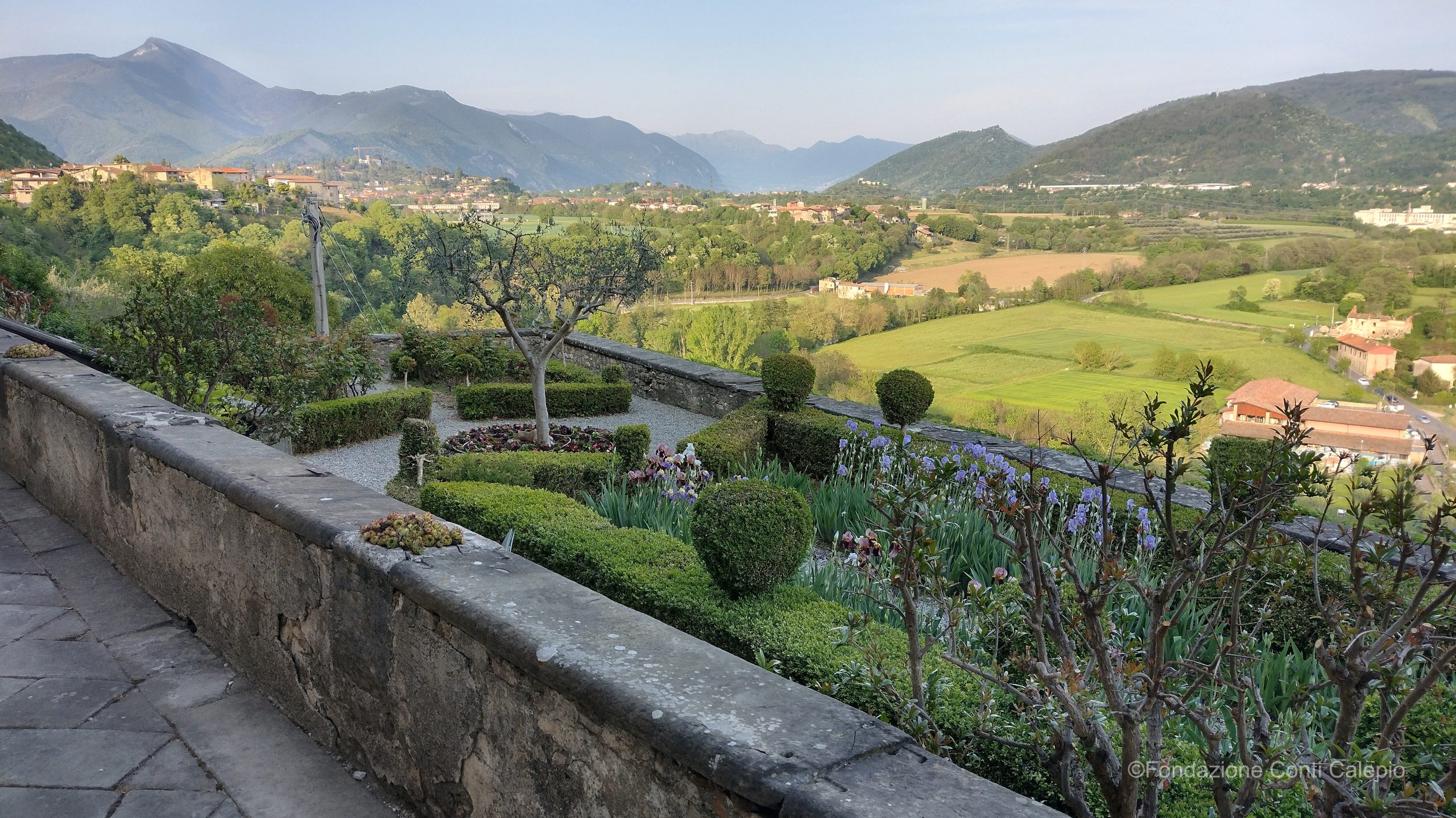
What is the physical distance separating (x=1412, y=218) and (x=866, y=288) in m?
23.8

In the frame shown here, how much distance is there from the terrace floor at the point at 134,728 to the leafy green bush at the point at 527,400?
7.38 metres

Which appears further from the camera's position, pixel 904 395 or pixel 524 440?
pixel 524 440

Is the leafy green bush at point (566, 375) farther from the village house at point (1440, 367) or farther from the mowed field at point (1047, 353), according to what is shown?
the village house at point (1440, 367)

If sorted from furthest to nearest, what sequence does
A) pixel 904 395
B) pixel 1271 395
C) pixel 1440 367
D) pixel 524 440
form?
pixel 1440 367 < pixel 1271 395 < pixel 524 440 < pixel 904 395

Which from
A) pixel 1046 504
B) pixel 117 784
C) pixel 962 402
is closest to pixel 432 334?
pixel 1046 504

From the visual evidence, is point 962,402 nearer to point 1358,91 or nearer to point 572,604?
point 572,604

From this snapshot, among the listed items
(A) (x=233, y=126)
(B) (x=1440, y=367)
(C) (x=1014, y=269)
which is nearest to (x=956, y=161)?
(C) (x=1014, y=269)

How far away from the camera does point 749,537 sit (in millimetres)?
3064

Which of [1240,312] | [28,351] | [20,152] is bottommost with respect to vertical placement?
[1240,312]

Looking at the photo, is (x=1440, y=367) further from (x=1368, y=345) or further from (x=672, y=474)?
(x=672, y=474)

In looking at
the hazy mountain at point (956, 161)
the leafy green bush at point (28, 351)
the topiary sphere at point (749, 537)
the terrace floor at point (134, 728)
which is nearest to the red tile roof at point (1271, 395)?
the topiary sphere at point (749, 537)

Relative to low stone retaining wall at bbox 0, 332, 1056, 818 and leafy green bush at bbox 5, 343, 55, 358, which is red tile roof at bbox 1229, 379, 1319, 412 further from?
leafy green bush at bbox 5, 343, 55, 358

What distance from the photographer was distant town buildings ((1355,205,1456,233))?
118ft

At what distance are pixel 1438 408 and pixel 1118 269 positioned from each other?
72.3 feet
